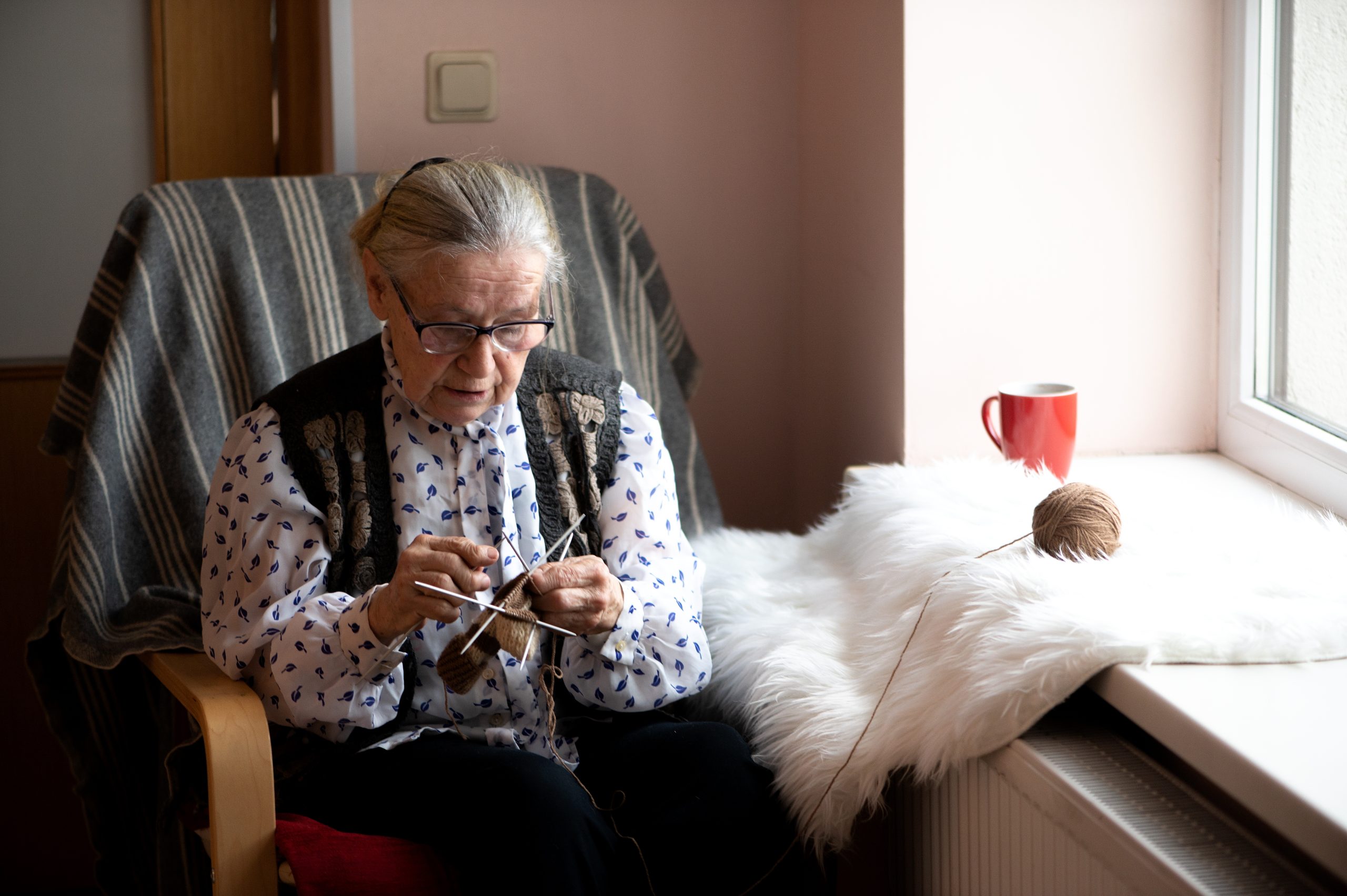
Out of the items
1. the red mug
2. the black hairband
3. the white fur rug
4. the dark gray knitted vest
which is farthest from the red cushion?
the red mug

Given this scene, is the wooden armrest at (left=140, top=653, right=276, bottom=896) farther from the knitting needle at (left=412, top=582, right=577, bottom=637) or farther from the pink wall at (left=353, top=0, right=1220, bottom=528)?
the pink wall at (left=353, top=0, right=1220, bottom=528)

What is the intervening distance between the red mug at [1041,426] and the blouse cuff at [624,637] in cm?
52

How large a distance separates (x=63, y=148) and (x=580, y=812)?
60.5 inches

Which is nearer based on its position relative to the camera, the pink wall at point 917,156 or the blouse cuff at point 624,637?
the blouse cuff at point 624,637

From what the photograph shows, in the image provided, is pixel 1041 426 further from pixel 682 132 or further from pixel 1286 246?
pixel 682 132

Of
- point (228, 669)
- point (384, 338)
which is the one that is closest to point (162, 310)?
point (384, 338)

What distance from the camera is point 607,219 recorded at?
5.91 ft

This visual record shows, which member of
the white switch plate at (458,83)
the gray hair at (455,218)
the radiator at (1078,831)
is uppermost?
the white switch plate at (458,83)

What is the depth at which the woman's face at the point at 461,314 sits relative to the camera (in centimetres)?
121

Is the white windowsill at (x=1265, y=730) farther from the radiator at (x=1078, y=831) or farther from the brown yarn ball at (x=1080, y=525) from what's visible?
the brown yarn ball at (x=1080, y=525)

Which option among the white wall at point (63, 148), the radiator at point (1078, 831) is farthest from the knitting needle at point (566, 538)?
the white wall at point (63, 148)

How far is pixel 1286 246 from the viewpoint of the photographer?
61.1 inches

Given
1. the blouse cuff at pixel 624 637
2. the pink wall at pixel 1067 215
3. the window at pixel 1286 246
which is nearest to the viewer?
the blouse cuff at pixel 624 637

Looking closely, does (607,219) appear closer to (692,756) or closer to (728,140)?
(728,140)
